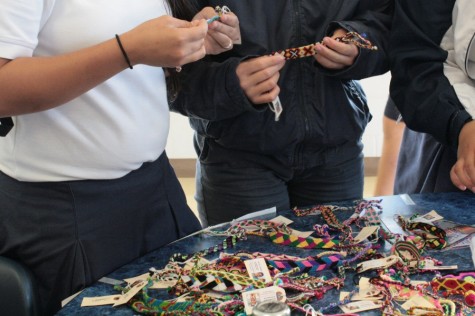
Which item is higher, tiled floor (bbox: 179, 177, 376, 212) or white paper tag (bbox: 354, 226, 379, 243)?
white paper tag (bbox: 354, 226, 379, 243)

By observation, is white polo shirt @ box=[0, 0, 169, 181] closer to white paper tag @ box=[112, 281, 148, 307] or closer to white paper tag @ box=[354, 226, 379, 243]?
white paper tag @ box=[112, 281, 148, 307]

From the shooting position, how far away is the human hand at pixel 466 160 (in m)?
1.25

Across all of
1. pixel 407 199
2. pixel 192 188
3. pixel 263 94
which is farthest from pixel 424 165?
pixel 192 188

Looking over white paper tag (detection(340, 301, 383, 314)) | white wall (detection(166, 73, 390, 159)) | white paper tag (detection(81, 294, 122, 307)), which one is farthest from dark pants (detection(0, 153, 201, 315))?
white wall (detection(166, 73, 390, 159))

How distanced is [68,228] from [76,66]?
339 millimetres

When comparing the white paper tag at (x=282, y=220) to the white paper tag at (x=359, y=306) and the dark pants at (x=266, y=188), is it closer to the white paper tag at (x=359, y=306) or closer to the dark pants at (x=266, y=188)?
the dark pants at (x=266, y=188)

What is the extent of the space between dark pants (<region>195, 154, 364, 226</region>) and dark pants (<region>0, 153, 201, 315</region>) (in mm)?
347

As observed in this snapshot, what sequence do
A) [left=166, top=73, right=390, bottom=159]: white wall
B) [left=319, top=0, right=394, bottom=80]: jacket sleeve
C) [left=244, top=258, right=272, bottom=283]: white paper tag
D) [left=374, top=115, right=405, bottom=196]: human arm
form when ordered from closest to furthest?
1. [left=244, top=258, right=272, bottom=283]: white paper tag
2. [left=319, top=0, right=394, bottom=80]: jacket sleeve
3. [left=374, top=115, right=405, bottom=196]: human arm
4. [left=166, top=73, right=390, bottom=159]: white wall

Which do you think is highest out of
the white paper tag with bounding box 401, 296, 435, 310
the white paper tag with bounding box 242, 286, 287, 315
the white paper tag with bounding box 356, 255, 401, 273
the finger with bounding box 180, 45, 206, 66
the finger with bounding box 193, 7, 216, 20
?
the finger with bounding box 193, 7, 216, 20

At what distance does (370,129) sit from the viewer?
3.88 metres

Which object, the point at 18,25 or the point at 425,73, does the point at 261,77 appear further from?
the point at 18,25

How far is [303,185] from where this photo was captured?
161 cm

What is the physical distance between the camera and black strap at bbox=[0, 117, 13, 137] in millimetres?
1122

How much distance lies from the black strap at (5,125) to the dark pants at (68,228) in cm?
11
